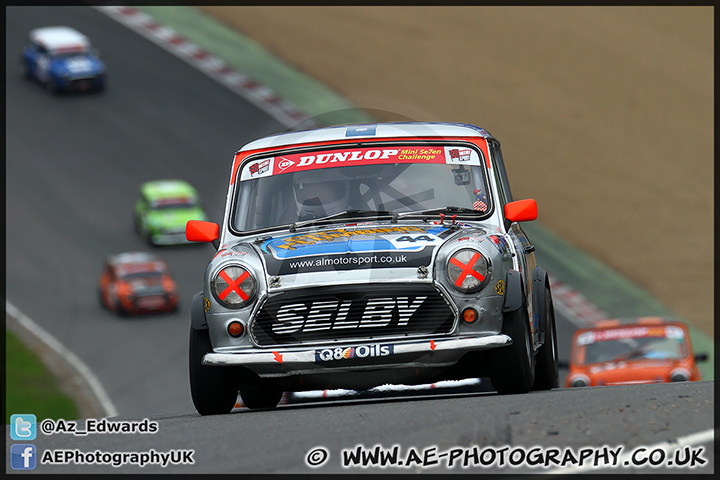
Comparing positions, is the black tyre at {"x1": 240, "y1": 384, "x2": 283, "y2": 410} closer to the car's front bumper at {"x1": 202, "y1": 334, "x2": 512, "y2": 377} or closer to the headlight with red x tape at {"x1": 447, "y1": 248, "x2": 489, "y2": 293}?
the car's front bumper at {"x1": 202, "y1": 334, "x2": 512, "y2": 377}

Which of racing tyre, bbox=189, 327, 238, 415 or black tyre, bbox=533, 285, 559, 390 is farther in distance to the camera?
black tyre, bbox=533, 285, 559, 390

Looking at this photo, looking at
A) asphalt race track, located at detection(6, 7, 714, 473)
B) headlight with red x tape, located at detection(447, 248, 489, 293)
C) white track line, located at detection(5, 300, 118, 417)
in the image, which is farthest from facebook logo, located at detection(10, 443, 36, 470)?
white track line, located at detection(5, 300, 118, 417)

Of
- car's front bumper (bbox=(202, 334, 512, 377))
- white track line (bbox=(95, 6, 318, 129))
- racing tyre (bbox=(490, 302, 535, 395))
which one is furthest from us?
white track line (bbox=(95, 6, 318, 129))

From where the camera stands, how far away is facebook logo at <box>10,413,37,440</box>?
742 centimetres

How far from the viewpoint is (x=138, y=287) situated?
2895cm

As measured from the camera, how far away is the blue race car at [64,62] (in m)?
39.6

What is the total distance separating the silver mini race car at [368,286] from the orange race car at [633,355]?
676 centimetres

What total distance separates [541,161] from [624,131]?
3504mm

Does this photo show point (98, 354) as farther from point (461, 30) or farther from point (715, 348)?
point (461, 30)

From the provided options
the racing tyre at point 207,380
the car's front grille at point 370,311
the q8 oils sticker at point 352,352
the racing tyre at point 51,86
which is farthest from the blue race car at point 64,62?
the q8 oils sticker at point 352,352

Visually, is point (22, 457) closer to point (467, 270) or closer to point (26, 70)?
point (467, 270)

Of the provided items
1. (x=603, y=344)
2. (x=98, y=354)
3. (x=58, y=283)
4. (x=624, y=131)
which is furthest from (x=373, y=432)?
(x=624, y=131)

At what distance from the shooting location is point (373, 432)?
6414 mm

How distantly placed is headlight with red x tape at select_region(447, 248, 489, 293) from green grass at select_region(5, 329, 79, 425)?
14693 millimetres
